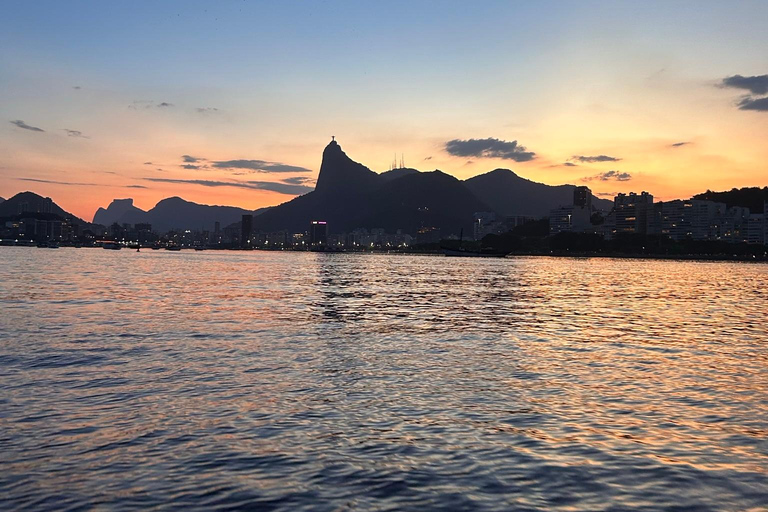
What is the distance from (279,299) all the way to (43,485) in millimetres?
43801

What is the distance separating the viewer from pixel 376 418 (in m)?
14.5

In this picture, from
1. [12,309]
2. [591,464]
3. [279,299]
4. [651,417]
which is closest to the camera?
[591,464]

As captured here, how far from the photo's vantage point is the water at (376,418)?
9930 millimetres

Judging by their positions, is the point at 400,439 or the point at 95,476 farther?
the point at 400,439

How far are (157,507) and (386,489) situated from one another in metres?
3.69

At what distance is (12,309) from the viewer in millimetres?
39562

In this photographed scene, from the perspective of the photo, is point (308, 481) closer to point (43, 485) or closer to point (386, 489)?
point (386, 489)

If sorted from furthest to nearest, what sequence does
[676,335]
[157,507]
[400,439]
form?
1. [676,335]
2. [400,439]
3. [157,507]

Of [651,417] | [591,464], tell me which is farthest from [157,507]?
[651,417]

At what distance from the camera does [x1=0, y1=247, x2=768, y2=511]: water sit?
9.93 metres

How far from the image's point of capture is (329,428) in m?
13.6

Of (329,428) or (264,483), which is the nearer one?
(264,483)

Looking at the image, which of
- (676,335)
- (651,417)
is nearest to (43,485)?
(651,417)

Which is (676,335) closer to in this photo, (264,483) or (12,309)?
(264,483)
